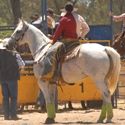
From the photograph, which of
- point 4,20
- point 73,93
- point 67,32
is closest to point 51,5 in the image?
point 4,20

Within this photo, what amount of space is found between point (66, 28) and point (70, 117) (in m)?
2.81

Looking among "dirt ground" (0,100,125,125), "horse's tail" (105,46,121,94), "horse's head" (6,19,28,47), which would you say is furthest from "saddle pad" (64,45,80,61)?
"dirt ground" (0,100,125,125)

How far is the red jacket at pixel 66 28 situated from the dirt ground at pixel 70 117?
195 centimetres

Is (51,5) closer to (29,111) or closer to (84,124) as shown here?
(29,111)

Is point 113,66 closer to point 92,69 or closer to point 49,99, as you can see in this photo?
point 92,69

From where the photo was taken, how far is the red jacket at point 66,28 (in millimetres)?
13586

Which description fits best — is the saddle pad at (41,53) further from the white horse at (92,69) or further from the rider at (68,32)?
the rider at (68,32)

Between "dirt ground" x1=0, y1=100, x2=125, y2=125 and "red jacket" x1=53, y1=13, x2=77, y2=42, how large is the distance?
195 cm

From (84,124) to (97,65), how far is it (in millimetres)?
1304

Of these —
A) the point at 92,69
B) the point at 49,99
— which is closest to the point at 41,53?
the point at 49,99

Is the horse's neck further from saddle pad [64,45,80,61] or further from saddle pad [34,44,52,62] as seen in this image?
saddle pad [64,45,80,61]

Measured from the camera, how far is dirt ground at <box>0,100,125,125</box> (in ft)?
45.0

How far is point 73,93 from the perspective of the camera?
1795cm

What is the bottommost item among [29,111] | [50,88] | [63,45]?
[29,111]
